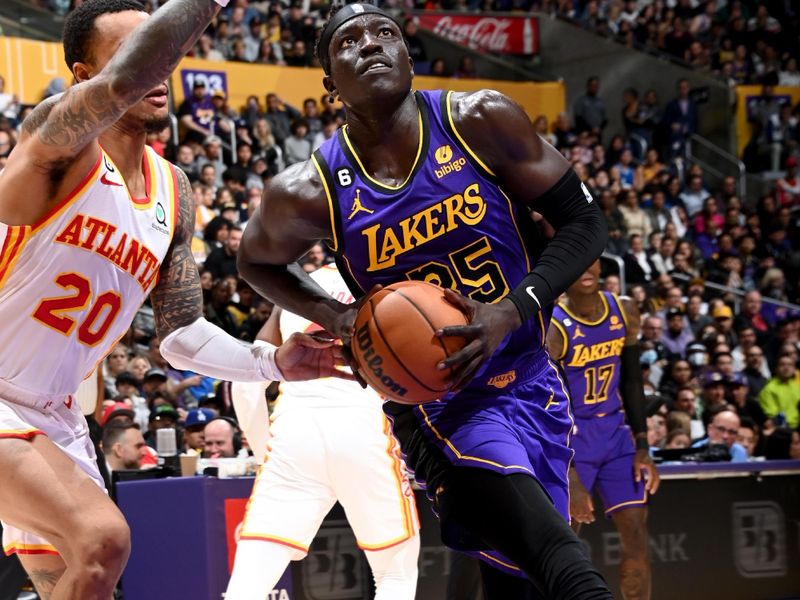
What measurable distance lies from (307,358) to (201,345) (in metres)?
0.36

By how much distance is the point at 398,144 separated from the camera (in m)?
3.74

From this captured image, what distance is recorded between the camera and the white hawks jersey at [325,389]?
18.5ft

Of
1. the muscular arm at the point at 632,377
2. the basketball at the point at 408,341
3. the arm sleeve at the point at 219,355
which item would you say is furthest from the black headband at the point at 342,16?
the muscular arm at the point at 632,377

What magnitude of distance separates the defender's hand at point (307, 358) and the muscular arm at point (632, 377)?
11.2 feet

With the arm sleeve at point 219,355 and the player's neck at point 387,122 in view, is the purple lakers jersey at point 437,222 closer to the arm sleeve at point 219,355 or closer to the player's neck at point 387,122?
the player's neck at point 387,122

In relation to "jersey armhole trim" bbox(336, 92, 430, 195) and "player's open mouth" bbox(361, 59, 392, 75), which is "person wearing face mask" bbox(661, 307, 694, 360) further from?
"player's open mouth" bbox(361, 59, 392, 75)

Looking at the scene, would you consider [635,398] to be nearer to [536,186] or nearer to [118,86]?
[536,186]

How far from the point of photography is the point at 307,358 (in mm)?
3951

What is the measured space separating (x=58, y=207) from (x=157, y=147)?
31.5 ft

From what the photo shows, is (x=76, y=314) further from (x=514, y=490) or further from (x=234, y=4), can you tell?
(x=234, y=4)

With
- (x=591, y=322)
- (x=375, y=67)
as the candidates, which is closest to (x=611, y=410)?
(x=591, y=322)

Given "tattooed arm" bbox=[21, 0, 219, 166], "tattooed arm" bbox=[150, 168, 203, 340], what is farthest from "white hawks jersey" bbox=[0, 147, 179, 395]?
"tattooed arm" bbox=[150, 168, 203, 340]

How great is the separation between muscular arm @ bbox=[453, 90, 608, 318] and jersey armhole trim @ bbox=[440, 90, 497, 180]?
0.04ft

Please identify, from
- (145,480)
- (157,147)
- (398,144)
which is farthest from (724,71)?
(398,144)
